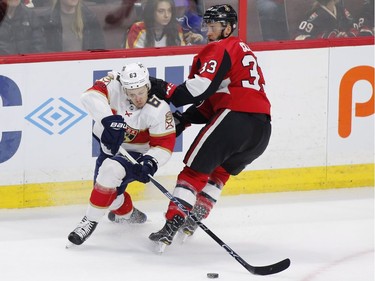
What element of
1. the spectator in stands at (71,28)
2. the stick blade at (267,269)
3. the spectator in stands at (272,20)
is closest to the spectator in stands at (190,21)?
the spectator in stands at (272,20)

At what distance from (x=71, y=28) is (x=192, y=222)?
120cm

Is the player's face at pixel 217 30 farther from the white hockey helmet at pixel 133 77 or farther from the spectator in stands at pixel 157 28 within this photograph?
the spectator in stands at pixel 157 28

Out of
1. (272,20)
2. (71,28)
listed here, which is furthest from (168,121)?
(272,20)

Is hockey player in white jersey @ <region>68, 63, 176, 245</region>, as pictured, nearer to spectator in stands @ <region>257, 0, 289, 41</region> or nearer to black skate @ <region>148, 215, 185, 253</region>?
black skate @ <region>148, 215, 185, 253</region>

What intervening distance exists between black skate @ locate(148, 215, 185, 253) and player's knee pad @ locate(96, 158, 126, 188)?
301 millimetres

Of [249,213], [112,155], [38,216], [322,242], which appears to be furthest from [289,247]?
[38,216]

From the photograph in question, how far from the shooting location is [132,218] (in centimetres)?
518

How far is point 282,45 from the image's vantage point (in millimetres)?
5730

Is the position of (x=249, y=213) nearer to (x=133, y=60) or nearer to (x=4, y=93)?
(x=133, y=60)

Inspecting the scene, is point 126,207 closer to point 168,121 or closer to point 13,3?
point 168,121

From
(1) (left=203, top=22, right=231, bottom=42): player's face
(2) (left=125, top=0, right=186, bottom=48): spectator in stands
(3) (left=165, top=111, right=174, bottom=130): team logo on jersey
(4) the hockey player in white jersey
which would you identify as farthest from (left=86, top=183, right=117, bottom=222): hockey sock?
(2) (left=125, top=0, right=186, bottom=48): spectator in stands

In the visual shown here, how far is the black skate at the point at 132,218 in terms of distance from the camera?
5168mm

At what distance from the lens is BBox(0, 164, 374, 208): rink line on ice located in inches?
212

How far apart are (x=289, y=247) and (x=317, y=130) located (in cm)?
106
